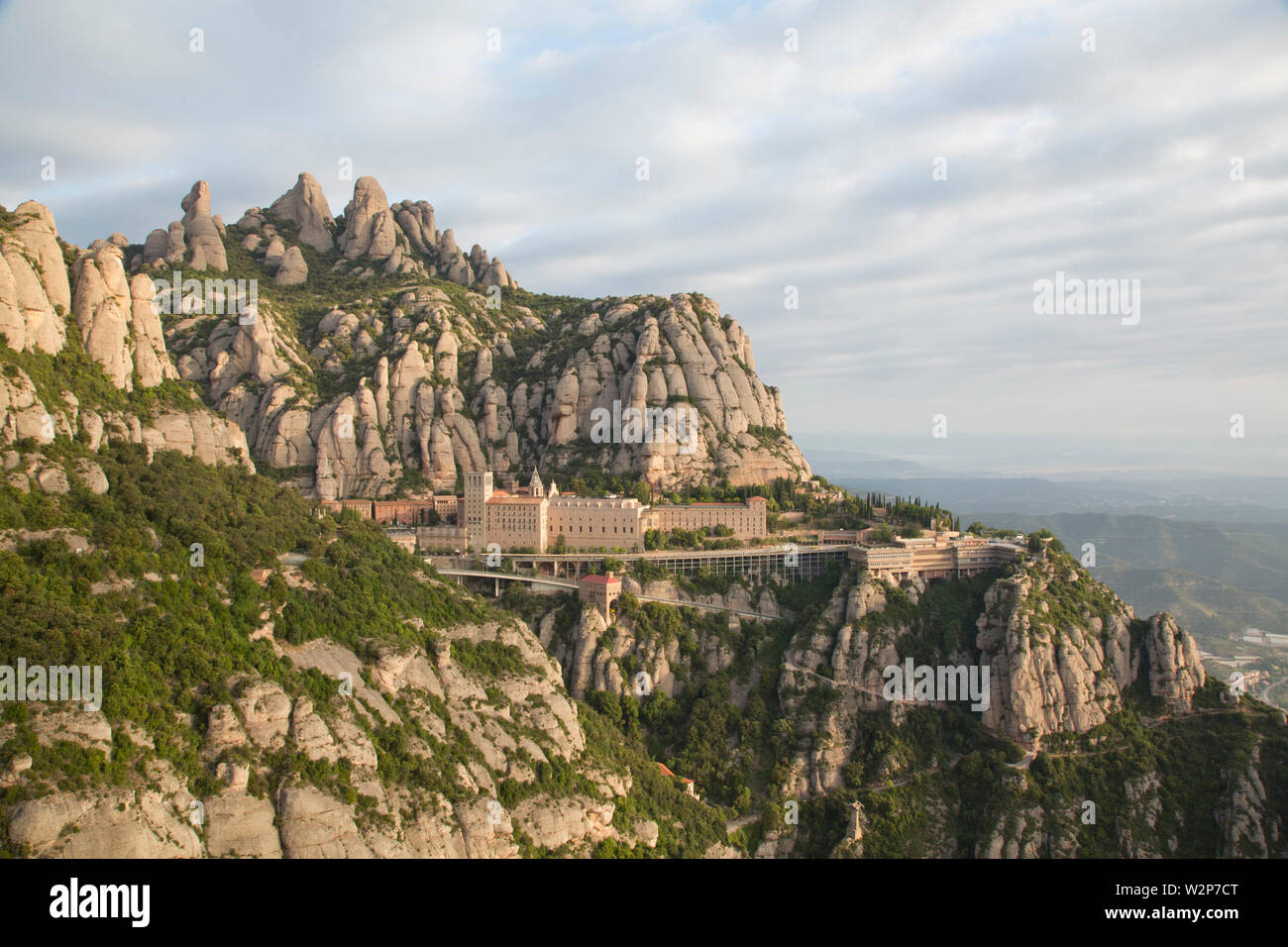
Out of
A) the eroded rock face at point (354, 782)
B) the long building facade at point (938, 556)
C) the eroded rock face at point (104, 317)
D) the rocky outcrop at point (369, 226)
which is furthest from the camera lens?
the rocky outcrop at point (369, 226)

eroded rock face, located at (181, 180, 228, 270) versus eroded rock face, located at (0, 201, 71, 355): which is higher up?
eroded rock face, located at (181, 180, 228, 270)

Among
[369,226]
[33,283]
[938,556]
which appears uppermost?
[369,226]

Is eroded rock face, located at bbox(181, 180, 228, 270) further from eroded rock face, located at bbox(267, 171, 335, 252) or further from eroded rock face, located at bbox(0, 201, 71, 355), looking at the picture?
eroded rock face, located at bbox(0, 201, 71, 355)

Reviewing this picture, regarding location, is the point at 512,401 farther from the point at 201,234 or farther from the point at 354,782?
the point at 354,782

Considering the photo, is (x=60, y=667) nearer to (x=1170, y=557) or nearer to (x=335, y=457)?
(x=335, y=457)

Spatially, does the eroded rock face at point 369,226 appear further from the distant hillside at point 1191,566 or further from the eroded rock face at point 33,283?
the distant hillside at point 1191,566

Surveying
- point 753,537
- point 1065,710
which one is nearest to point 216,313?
point 753,537

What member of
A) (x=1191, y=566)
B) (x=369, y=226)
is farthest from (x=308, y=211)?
(x=1191, y=566)

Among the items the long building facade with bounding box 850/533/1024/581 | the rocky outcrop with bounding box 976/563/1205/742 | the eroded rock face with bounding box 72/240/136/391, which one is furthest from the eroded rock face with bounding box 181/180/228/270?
the rocky outcrop with bounding box 976/563/1205/742

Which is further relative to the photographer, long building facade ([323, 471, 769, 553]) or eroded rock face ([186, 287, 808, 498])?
eroded rock face ([186, 287, 808, 498])

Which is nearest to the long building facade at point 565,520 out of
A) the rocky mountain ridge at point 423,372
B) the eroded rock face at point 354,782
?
the rocky mountain ridge at point 423,372

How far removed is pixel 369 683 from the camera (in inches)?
1590
